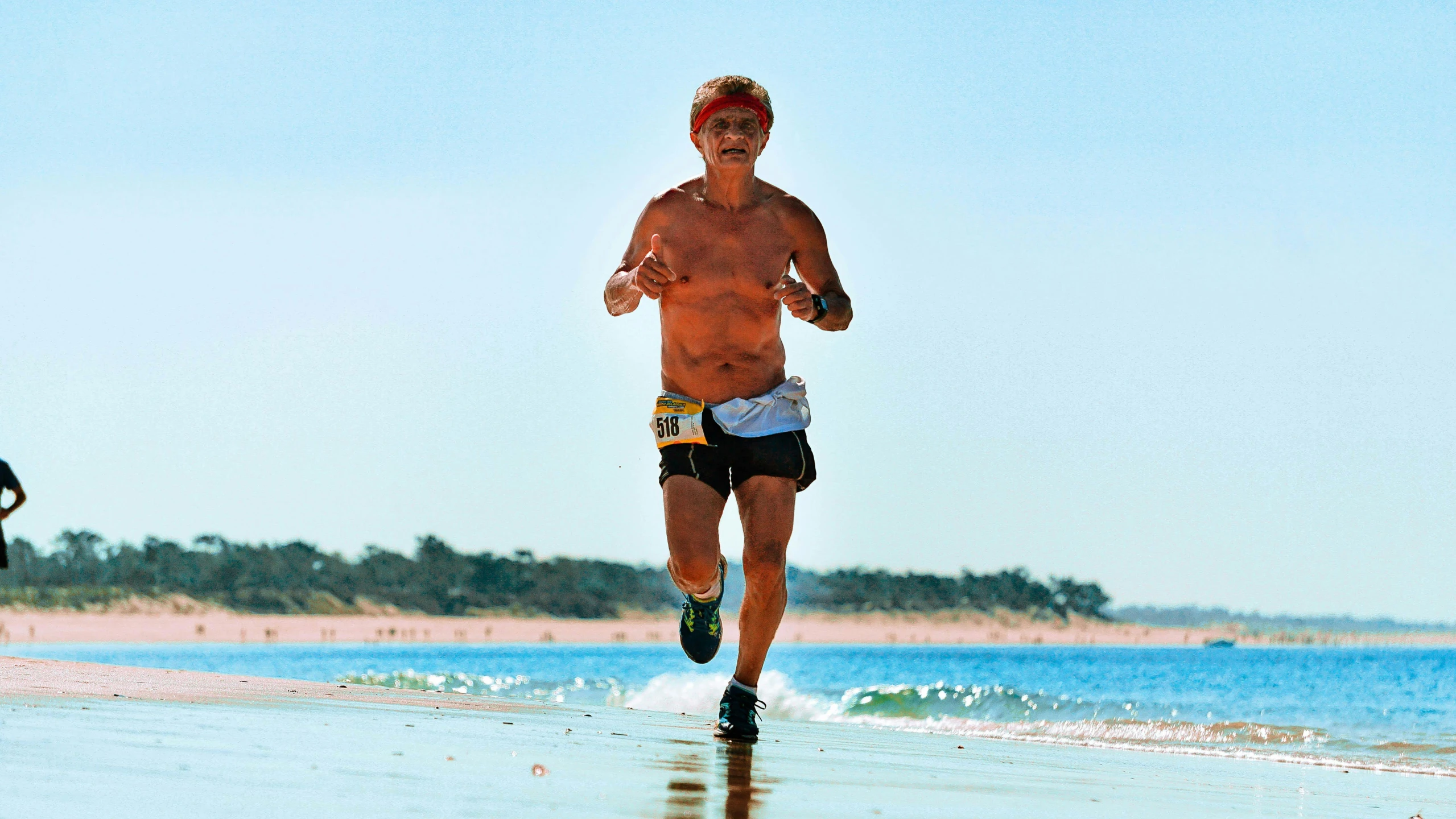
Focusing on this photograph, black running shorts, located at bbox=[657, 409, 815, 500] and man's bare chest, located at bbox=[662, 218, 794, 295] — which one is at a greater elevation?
man's bare chest, located at bbox=[662, 218, 794, 295]

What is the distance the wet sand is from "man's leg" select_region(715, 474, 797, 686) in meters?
0.34

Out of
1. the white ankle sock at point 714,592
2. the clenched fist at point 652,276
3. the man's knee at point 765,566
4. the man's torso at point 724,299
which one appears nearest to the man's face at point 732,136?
the man's torso at point 724,299

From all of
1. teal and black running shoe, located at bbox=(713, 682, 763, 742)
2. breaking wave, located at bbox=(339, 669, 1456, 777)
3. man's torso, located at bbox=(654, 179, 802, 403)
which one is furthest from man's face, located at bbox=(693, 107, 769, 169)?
breaking wave, located at bbox=(339, 669, 1456, 777)

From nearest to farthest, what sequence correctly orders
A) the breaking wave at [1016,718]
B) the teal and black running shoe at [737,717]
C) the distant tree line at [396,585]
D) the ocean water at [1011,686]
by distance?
the teal and black running shoe at [737,717] < the breaking wave at [1016,718] < the ocean water at [1011,686] < the distant tree line at [396,585]

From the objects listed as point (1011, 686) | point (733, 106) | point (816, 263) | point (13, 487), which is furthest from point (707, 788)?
point (1011, 686)

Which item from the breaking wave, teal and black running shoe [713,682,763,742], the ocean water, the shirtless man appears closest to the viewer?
teal and black running shoe [713,682,763,742]

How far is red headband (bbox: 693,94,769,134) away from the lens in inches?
217

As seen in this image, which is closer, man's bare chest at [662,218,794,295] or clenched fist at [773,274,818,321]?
clenched fist at [773,274,818,321]

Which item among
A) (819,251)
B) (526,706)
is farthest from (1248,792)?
(526,706)

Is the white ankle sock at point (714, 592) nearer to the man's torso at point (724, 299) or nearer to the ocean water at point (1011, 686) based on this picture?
the man's torso at point (724, 299)

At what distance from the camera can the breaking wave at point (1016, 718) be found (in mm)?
8797

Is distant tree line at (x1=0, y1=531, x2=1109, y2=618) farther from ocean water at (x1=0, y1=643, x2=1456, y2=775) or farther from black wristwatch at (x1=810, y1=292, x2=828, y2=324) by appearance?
black wristwatch at (x1=810, y1=292, x2=828, y2=324)

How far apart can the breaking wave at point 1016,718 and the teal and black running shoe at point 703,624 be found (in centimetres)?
271

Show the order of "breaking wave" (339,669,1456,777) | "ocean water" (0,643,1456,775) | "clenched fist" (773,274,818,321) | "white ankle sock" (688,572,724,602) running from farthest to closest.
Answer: "ocean water" (0,643,1456,775), "breaking wave" (339,669,1456,777), "white ankle sock" (688,572,724,602), "clenched fist" (773,274,818,321)
